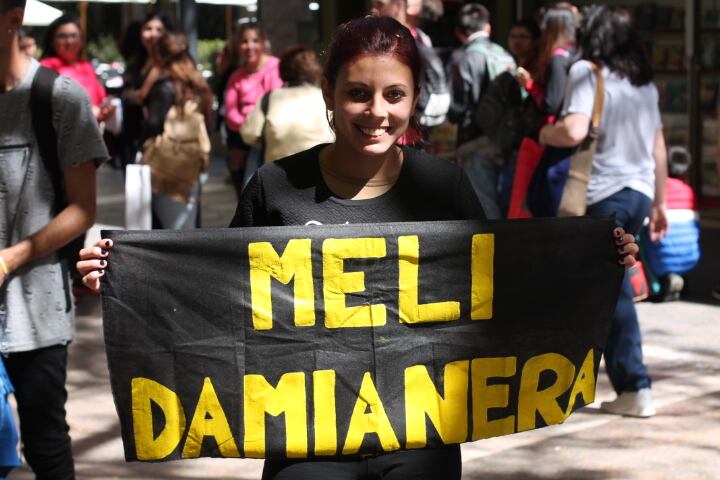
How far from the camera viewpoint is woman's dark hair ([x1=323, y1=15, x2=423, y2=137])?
3.43 m

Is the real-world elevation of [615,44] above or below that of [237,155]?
above

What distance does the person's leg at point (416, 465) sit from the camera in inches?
134

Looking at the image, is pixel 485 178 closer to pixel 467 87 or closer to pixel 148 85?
pixel 467 87

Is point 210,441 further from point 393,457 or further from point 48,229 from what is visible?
point 48,229

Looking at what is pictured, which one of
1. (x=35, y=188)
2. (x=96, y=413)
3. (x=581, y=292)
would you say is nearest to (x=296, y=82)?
(x=96, y=413)

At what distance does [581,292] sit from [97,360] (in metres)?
4.99

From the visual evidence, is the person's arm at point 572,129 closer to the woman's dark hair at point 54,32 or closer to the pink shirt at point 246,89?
the pink shirt at point 246,89

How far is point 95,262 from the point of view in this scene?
11.3ft

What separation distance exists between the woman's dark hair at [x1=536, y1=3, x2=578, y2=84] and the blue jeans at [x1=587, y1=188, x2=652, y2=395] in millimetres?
1807

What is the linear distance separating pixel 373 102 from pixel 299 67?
5.21 m

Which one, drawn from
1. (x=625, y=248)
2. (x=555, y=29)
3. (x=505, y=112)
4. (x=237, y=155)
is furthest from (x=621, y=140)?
(x=237, y=155)

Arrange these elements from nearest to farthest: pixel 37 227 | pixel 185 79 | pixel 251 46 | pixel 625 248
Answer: pixel 625 248 → pixel 37 227 → pixel 185 79 → pixel 251 46

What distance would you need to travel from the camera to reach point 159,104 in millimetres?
9953

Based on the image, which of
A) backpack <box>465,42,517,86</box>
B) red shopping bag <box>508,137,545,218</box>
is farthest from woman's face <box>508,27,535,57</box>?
red shopping bag <box>508,137,545,218</box>
